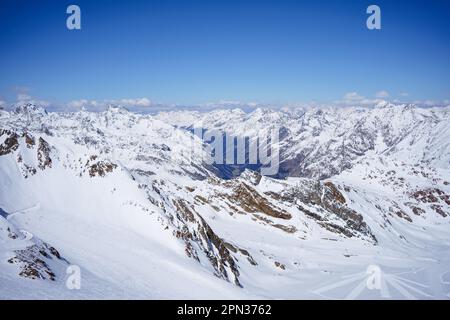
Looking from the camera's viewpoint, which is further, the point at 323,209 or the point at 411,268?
the point at 323,209

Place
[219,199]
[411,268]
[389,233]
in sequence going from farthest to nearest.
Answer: [389,233] < [219,199] < [411,268]
